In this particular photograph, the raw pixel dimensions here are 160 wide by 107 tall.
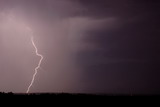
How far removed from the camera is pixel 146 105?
43.3m

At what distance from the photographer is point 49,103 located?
130 feet

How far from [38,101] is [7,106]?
6197 mm

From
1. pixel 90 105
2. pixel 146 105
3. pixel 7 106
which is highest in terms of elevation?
pixel 7 106

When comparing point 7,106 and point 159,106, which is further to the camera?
point 159,106

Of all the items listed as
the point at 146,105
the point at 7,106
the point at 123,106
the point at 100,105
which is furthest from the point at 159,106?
the point at 7,106

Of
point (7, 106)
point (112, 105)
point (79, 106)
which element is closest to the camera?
point (7, 106)

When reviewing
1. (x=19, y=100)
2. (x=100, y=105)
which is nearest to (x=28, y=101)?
(x=19, y=100)

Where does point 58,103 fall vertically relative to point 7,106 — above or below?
below

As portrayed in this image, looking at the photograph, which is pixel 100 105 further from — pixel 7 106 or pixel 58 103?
pixel 7 106

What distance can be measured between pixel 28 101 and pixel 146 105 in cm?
1731

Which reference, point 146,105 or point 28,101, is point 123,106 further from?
point 28,101

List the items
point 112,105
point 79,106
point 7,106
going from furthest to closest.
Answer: point 112,105 < point 79,106 < point 7,106

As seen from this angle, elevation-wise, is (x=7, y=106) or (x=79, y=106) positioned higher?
(x=7, y=106)

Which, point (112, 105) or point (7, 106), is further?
point (112, 105)
